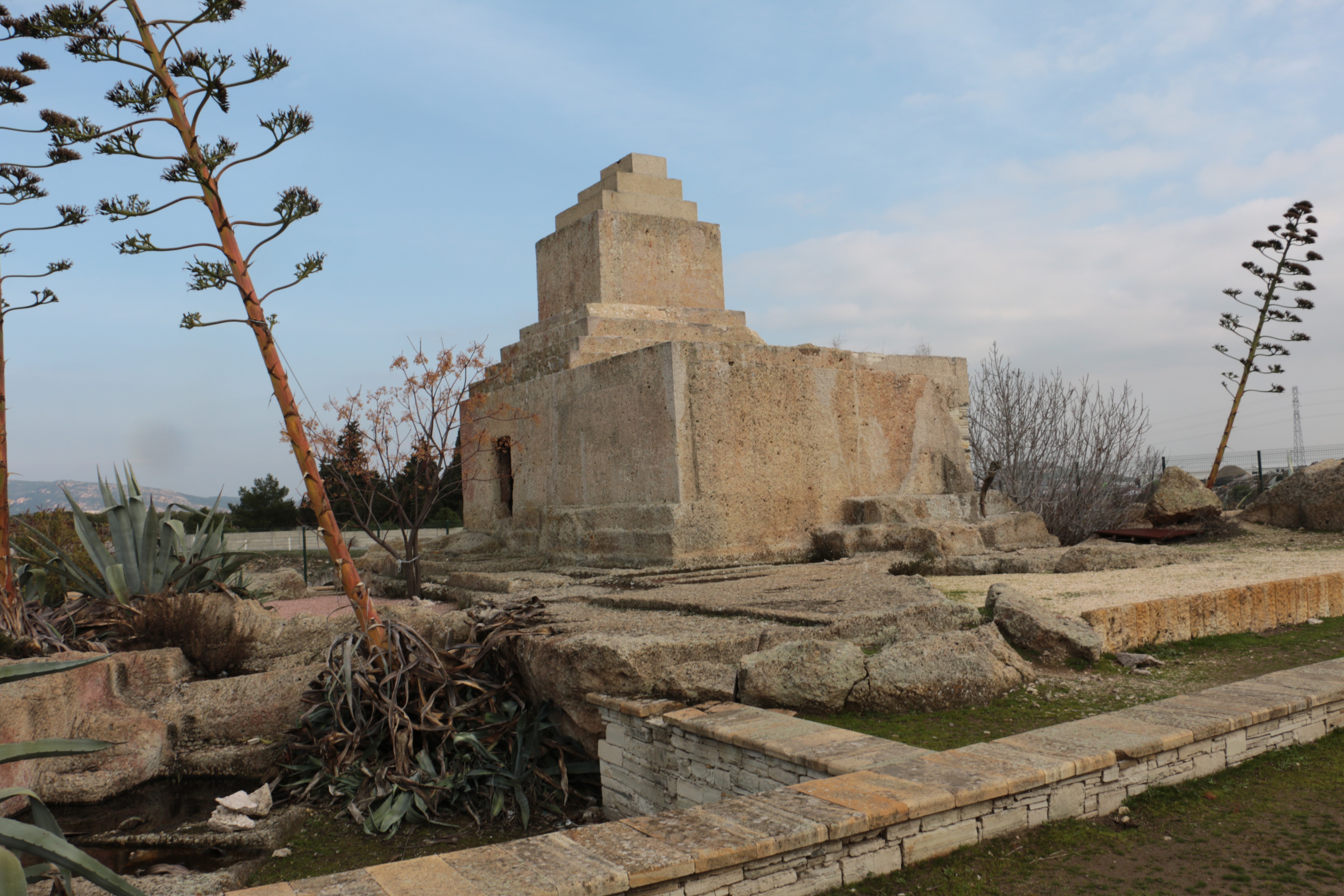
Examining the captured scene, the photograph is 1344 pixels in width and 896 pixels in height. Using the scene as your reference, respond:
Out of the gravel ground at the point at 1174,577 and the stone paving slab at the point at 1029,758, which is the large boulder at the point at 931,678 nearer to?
the stone paving slab at the point at 1029,758

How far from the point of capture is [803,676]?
13.1 feet

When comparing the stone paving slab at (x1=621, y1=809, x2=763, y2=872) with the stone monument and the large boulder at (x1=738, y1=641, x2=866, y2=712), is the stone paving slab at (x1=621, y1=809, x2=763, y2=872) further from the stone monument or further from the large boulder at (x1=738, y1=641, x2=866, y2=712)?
the stone monument

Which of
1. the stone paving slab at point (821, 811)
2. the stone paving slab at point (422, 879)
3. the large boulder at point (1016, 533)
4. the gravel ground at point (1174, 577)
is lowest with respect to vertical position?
the stone paving slab at point (422, 879)

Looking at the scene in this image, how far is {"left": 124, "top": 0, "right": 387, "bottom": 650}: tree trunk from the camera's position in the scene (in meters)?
4.30

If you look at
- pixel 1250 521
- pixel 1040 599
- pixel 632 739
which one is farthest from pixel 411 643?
pixel 1250 521

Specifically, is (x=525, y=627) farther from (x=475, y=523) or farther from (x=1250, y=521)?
(x=1250, y=521)

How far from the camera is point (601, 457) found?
824 centimetres

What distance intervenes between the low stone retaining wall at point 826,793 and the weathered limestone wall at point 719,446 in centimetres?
362

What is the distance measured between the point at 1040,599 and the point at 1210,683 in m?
1.25

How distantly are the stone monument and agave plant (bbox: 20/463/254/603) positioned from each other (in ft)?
9.88

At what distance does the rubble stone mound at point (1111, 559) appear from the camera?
7.10 m

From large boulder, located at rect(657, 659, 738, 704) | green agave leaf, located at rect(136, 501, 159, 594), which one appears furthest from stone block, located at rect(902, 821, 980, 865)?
green agave leaf, located at rect(136, 501, 159, 594)

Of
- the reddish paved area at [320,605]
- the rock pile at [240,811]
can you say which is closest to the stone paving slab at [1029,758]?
the rock pile at [240,811]

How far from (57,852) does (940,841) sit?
239 cm
